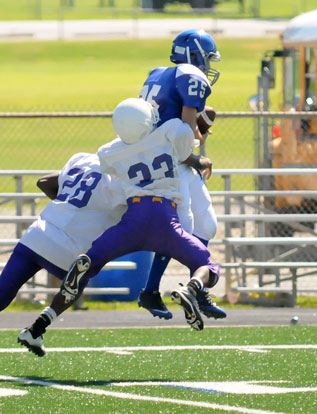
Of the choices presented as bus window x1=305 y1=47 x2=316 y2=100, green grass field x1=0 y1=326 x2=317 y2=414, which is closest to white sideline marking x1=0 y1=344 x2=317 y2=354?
green grass field x1=0 y1=326 x2=317 y2=414

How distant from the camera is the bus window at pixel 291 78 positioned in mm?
16156

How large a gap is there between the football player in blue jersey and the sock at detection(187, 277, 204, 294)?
500mm

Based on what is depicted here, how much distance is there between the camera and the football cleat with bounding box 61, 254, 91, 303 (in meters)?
6.96

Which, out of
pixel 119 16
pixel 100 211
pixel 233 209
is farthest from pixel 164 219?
pixel 119 16

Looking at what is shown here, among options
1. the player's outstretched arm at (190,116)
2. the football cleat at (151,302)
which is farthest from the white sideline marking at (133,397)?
the player's outstretched arm at (190,116)

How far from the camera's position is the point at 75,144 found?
2481 cm

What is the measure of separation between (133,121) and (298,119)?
26.2 feet

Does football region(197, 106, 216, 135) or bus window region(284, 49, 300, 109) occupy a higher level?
football region(197, 106, 216, 135)

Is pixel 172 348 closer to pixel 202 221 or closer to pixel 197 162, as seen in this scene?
pixel 202 221

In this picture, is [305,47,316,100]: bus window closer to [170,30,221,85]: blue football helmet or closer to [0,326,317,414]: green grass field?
[0,326,317,414]: green grass field

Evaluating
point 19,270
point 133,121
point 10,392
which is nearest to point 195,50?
point 133,121

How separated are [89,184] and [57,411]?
1.40m

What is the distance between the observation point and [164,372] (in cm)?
768

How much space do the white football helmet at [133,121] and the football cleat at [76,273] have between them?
0.68 meters
